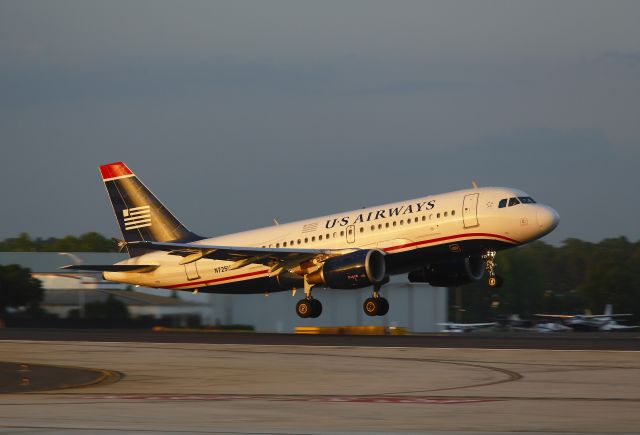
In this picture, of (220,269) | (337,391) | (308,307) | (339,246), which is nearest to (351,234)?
(339,246)

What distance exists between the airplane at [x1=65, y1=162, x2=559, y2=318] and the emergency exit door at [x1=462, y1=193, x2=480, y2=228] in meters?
0.04

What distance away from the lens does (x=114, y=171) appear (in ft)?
187

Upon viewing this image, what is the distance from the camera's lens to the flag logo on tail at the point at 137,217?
184 feet

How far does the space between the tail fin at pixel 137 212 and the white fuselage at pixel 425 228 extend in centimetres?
590

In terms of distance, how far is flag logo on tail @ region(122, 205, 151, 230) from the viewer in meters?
56.0

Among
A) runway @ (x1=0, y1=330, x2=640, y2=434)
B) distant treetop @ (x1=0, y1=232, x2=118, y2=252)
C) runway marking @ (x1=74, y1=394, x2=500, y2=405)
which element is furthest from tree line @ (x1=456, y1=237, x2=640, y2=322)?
runway marking @ (x1=74, y1=394, x2=500, y2=405)

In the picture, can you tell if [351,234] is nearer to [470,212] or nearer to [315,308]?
[315,308]

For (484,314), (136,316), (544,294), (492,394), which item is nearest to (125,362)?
(492,394)

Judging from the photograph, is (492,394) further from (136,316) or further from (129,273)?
(136,316)

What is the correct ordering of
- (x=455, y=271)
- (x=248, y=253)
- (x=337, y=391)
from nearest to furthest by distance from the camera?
(x=337, y=391) → (x=248, y=253) → (x=455, y=271)

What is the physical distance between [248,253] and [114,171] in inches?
505

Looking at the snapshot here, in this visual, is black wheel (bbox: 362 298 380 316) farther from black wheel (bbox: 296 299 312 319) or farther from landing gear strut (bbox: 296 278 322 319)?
black wheel (bbox: 296 299 312 319)

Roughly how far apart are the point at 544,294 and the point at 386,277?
13022 centimetres

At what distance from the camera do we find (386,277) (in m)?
46.8
